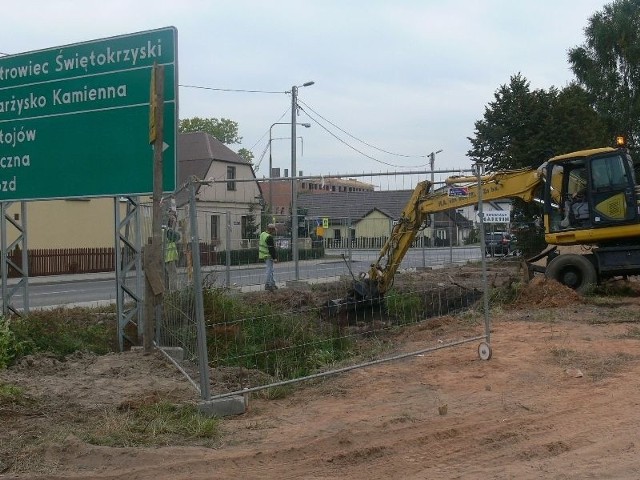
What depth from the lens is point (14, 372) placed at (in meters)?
9.28

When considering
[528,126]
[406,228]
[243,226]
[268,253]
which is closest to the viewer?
[406,228]

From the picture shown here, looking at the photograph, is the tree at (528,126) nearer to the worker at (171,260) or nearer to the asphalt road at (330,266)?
the asphalt road at (330,266)

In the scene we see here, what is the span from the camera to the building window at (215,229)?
10.9 meters

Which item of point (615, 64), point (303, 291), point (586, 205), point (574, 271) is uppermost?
point (615, 64)

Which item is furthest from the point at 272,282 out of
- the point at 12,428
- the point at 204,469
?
the point at 204,469

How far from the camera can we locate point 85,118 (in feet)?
38.2

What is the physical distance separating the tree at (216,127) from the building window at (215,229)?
235 feet

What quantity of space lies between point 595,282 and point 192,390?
10.9 meters

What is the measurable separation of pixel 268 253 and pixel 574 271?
21.8ft

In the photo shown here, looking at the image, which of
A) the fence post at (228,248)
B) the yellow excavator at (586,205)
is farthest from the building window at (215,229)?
the yellow excavator at (586,205)

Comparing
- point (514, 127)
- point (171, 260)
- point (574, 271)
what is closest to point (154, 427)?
point (171, 260)

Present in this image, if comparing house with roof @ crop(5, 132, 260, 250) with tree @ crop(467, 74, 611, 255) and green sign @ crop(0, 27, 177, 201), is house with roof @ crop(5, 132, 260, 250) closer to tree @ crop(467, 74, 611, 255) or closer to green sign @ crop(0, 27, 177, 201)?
green sign @ crop(0, 27, 177, 201)

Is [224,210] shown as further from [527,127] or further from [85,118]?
[527,127]

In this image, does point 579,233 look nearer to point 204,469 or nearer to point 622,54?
point 204,469
